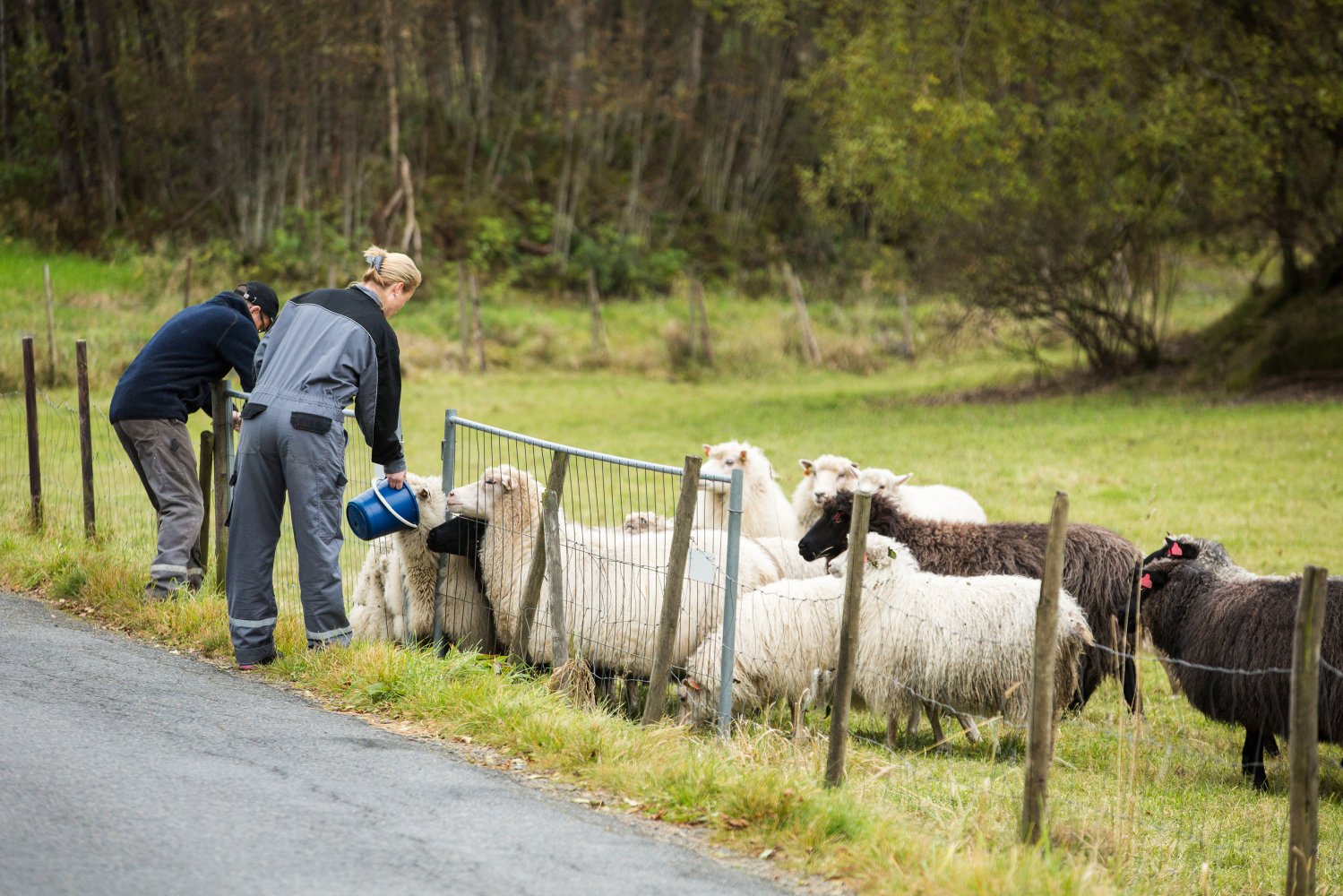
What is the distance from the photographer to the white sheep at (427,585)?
7844mm

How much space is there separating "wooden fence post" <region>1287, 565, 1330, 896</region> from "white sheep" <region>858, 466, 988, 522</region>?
5.12m

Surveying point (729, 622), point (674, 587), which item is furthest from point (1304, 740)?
point (674, 587)

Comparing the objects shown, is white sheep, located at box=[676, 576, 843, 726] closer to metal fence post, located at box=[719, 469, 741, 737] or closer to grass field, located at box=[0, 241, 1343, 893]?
grass field, located at box=[0, 241, 1343, 893]

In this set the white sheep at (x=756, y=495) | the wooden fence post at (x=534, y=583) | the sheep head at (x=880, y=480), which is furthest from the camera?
the white sheep at (x=756, y=495)

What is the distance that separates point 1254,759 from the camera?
7402 millimetres

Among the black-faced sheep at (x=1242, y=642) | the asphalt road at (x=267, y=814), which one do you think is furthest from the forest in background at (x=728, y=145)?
the asphalt road at (x=267, y=814)

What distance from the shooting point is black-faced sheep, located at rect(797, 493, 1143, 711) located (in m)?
8.43

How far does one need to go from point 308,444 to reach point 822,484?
4.85m

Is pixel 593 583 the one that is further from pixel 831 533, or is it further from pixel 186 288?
pixel 186 288

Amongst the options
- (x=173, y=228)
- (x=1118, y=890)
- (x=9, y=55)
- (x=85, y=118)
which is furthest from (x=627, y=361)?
(x=1118, y=890)

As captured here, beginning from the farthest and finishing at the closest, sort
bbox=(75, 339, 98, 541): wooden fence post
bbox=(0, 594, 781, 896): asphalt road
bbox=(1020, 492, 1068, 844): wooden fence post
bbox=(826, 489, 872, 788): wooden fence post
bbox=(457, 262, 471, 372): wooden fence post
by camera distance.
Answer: bbox=(457, 262, 471, 372): wooden fence post
bbox=(75, 339, 98, 541): wooden fence post
bbox=(826, 489, 872, 788): wooden fence post
bbox=(1020, 492, 1068, 844): wooden fence post
bbox=(0, 594, 781, 896): asphalt road

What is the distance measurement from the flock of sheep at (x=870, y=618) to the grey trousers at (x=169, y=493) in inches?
43.9

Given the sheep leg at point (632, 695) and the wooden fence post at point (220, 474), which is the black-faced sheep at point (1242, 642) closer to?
the sheep leg at point (632, 695)

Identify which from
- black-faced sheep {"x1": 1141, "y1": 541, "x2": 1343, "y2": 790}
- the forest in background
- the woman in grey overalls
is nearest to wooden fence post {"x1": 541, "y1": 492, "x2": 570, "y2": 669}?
the woman in grey overalls
